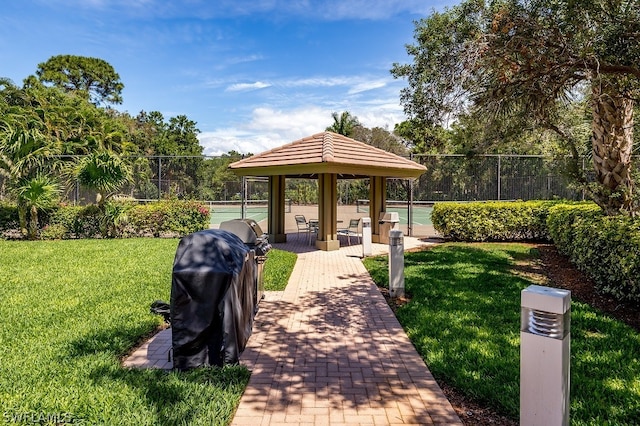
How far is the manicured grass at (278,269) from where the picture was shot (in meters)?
7.76

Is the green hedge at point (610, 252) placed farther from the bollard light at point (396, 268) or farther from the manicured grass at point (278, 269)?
the manicured grass at point (278, 269)

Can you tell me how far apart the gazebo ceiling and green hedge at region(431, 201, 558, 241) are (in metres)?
2.35

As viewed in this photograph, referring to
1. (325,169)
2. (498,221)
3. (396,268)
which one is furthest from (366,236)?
(498,221)

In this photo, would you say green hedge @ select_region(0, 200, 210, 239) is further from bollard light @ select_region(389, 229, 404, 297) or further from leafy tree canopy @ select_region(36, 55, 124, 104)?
leafy tree canopy @ select_region(36, 55, 124, 104)

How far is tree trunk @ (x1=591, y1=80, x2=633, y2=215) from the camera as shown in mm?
7375

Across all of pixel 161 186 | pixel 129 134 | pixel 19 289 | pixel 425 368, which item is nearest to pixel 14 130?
pixel 161 186

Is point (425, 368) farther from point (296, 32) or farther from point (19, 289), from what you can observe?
point (296, 32)

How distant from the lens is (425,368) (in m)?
4.02

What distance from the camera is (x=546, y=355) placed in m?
2.32

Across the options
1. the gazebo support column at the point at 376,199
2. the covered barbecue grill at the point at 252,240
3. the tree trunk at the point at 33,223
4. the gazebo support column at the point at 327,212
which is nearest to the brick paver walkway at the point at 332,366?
the covered barbecue grill at the point at 252,240

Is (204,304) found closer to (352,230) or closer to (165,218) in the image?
(352,230)

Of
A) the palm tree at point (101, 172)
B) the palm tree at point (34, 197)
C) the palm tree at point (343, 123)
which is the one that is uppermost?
the palm tree at point (343, 123)

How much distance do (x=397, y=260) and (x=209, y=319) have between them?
387cm

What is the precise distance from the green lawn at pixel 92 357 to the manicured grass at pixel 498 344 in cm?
232
